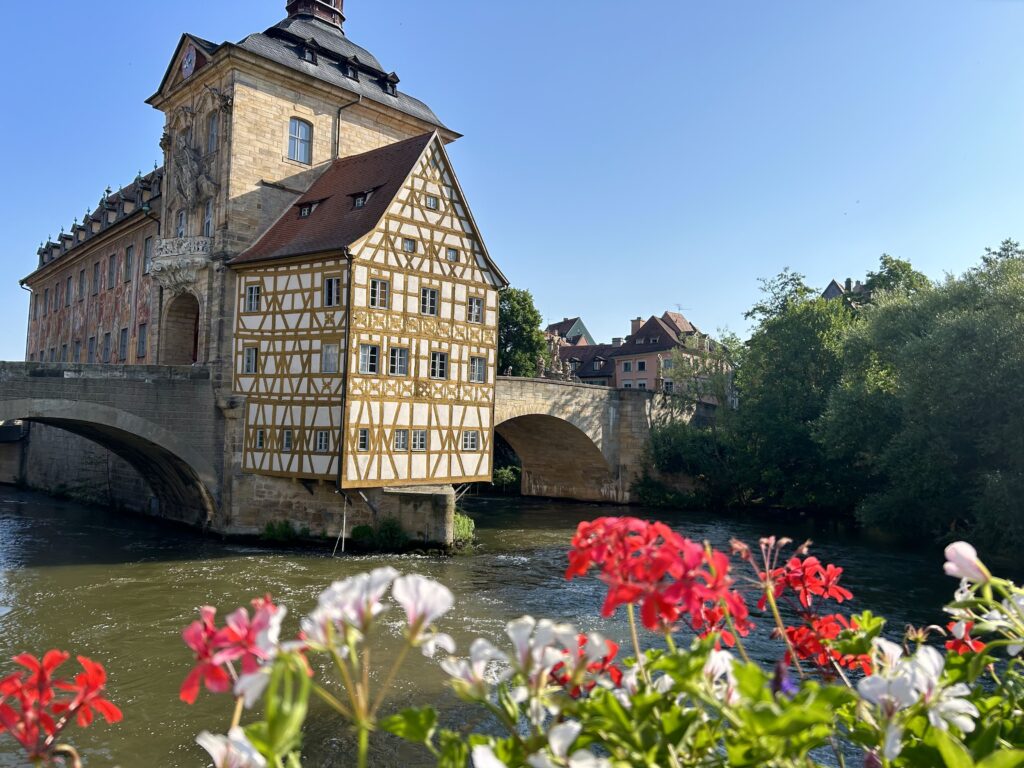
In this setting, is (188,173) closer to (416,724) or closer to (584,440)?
(584,440)

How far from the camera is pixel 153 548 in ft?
60.4

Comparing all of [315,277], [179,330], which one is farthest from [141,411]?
[315,277]

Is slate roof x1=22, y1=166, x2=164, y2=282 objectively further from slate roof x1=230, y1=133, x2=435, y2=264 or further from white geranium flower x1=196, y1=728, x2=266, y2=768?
white geranium flower x1=196, y1=728, x2=266, y2=768

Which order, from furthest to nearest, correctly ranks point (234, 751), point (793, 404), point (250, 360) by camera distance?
point (793, 404)
point (250, 360)
point (234, 751)

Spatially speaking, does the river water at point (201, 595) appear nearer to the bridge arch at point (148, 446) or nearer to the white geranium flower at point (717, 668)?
the bridge arch at point (148, 446)

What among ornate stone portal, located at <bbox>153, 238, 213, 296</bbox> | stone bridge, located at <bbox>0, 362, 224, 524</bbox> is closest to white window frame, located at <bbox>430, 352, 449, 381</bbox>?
stone bridge, located at <bbox>0, 362, 224, 524</bbox>

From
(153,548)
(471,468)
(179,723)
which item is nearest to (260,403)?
(153,548)

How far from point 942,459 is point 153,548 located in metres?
18.5

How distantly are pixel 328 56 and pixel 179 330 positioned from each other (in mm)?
8893

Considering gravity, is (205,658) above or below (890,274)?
below

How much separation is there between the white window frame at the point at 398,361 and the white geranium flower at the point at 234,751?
16850mm

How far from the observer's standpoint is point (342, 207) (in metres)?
19.3

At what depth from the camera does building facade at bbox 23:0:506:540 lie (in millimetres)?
17969

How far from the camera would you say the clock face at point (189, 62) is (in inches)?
830
